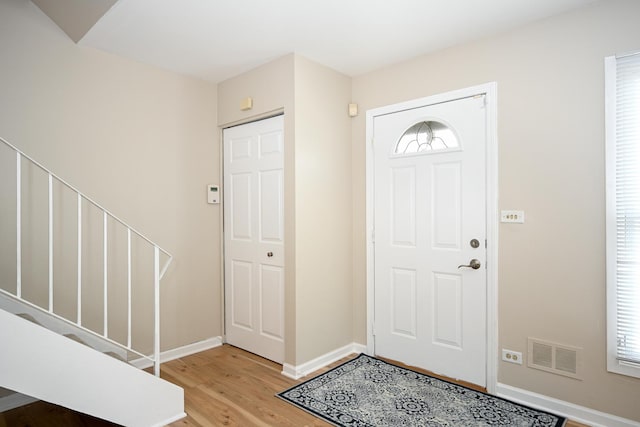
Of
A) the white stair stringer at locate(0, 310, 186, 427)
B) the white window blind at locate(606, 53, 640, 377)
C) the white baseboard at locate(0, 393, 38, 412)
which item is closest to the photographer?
the white stair stringer at locate(0, 310, 186, 427)

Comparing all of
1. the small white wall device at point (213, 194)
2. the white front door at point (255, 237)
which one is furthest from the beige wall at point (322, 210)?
the small white wall device at point (213, 194)

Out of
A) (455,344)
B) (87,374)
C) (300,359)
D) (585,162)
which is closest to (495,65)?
(585,162)

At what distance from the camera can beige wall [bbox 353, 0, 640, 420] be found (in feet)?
7.49

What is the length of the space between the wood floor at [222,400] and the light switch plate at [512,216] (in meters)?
1.33

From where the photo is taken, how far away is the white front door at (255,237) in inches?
129

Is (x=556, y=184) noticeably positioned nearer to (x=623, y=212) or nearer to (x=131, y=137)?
(x=623, y=212)

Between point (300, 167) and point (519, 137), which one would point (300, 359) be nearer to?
point (300, 167)

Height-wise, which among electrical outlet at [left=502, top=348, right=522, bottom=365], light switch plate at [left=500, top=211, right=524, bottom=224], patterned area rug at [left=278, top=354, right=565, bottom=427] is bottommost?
patterned area rug at [left=278, top=354, right=565, bottom=427]

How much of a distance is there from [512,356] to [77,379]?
2.77 metres

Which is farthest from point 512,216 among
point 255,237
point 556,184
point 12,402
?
point 12,402

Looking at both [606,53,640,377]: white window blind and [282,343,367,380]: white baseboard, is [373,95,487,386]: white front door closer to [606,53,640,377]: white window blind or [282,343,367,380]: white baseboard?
[282,343,367,380]: white baseboard

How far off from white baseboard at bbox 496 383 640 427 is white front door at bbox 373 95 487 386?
0.63ft

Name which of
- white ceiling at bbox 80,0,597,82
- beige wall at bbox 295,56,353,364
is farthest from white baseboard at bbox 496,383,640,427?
white ceiling at bbox 80,0,597,82

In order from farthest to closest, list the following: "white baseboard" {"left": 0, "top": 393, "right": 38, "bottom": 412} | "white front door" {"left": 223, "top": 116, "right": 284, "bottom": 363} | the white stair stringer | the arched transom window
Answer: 1. "white front door" {"left": 223, "top": 116, "right": 284, "bottom": 363}
2. the arched transom window
3. "white baseboard" {"left": 0, "top": 393, "right": 38, "bottom": 412}
4. the white stair stringer
